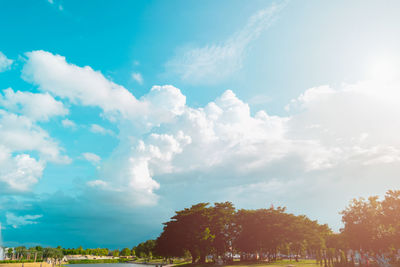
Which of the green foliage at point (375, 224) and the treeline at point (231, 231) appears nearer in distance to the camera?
the green foliage at point (375, 224)

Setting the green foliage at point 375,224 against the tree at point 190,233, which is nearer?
the green foliage at point 375,224

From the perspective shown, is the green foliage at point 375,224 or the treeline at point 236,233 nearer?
the green foliage at point 375,224

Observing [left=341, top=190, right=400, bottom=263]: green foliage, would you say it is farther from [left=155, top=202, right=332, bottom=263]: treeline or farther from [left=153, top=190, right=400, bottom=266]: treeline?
[left=155, top=202, right=332, bottom=263]: treeline

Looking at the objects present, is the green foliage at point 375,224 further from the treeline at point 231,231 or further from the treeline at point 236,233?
the treeline at point 231,231

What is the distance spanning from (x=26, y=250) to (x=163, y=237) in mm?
122358

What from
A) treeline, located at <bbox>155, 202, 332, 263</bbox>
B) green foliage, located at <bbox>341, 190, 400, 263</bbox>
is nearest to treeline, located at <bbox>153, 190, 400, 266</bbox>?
treeline, located at <bbox>155, 202, 332, 263</bbox>

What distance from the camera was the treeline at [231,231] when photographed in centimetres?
6825

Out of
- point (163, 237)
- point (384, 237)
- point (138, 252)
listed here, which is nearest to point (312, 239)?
point (384, 237)

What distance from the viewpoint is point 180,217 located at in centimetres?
7469

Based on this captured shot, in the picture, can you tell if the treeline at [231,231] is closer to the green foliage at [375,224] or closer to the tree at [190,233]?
the tree at [190,233]

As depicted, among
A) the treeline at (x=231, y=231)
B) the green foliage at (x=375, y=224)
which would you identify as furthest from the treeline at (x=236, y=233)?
the green foliage at (x=375, y=224)

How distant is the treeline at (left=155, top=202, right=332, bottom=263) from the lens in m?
68.2

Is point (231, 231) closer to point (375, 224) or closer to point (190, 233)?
point (190, 233)

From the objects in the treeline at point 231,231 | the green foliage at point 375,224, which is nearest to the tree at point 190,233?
the treeline at point 231,231
